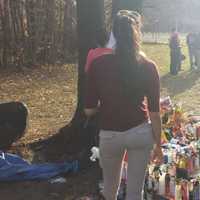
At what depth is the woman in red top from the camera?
3871mm

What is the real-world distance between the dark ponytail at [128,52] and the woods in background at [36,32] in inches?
514

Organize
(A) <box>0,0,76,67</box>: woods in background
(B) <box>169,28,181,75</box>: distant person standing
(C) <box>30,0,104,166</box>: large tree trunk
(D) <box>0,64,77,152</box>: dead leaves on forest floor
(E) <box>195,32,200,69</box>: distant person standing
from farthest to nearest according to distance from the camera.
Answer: (E) <box>195,32,200,69</box>: distant person standing < (B) <box>169,28,181,75</box>: distant person standing < (A) <box>0,0,76,67</box>: woods in background < (D) <box>0,64,77,152</box>: dead leaves on forest floor < (C) <box>30,0,104,166</box>: large tree trunk

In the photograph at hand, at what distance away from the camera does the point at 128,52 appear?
3.86 m

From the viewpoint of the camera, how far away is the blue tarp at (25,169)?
622 cm

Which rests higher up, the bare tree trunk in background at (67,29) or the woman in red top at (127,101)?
the woman in red top at (127,101)

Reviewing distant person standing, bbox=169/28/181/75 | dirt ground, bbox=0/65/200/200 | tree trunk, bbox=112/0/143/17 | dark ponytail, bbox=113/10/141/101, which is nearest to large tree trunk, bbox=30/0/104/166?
tree trunk, bbox=112/0/143/17

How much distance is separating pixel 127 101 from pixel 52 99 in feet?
28.2

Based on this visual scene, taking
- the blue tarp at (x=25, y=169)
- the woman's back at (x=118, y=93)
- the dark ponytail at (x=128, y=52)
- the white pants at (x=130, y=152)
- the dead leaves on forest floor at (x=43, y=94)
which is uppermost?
the dark ponytail at (x=128, y=52)

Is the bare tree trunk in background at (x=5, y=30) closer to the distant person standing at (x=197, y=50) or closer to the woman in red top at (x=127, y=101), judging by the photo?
the distant person standing at (x=197, y=50)

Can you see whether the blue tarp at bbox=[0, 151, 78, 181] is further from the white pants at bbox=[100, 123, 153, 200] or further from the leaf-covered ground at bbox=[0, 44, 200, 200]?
the white pants at bbox=[100, 123, 153, 200]

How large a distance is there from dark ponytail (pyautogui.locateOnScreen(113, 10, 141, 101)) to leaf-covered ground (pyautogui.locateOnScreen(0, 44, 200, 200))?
7.98 feet

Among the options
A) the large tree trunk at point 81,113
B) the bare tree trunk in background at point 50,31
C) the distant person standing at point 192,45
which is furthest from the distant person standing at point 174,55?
the large tree trunk at point 81,113

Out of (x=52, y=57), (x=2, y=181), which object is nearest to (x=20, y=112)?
(x=2, y=181)

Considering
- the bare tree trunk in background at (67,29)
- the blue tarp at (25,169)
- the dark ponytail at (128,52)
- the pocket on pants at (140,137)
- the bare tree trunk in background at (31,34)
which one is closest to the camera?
the dark ponytail at (128,52)
